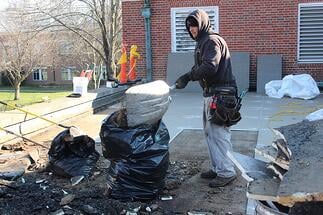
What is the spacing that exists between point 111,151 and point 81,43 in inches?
1040

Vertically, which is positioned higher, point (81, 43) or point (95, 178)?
point (81, 43)

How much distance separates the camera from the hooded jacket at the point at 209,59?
4215 mm

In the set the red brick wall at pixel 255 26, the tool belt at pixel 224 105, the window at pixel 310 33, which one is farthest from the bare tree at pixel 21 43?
the tool belt at pixel 224 105

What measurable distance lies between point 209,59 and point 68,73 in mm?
35970

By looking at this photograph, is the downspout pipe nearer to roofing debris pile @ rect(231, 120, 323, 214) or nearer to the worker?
the worker

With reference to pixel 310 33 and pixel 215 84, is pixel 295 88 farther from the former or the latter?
pixel 215 84

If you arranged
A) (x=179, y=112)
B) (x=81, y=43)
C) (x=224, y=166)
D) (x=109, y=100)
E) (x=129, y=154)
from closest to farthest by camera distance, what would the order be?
1. (x=129, y=154)
2. (x=224, y=166)
3. (x=179, y=112)
4. (x=109, y=100)
5. (x=81, y=43)

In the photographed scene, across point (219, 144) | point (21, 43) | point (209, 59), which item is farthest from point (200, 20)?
point (21, 43)

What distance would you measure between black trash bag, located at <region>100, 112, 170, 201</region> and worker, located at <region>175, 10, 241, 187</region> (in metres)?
0.67

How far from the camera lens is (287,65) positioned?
12.5m

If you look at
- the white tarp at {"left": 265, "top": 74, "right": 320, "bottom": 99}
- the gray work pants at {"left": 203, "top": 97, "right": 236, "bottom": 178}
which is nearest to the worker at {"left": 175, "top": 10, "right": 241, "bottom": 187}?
the gray work pants at {"left": 203, "top": 97, "right": 236, "bottom": 178}

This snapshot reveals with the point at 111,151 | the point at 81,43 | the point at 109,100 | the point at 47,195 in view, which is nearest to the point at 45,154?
the point at 47,195

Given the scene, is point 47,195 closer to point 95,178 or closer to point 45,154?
point 95,178

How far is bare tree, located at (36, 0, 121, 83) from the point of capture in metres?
22.3
